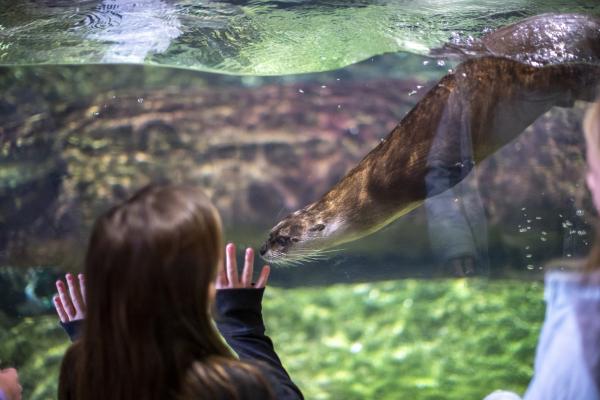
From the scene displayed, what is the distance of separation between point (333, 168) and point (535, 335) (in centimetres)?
200

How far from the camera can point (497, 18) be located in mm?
Answer: 3416

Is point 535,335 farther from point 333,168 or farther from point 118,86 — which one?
point 118,86

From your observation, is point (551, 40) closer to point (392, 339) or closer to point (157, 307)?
point (392, 339)

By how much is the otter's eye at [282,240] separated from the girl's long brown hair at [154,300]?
4.68 feet

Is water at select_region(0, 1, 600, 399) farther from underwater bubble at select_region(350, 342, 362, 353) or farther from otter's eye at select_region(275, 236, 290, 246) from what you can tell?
otter's eye at select_region(275, 236, 290, 246)

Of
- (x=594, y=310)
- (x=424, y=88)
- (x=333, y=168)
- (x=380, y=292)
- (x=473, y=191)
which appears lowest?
(x=380, y=292)

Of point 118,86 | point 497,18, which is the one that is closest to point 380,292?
point 497,18

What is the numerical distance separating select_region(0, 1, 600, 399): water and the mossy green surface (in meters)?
0.01

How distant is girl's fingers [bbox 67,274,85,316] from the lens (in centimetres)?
179

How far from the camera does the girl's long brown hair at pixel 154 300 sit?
46.8 inches

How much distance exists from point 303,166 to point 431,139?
2176 millimetres

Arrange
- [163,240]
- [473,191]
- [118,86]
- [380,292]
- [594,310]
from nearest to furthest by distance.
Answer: [594,310] < [163,240] < [473,191] < [380,292] < [118,86]

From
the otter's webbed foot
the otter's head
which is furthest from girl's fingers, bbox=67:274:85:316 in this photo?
the otter's webbed foot

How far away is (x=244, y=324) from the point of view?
62.9 inches
